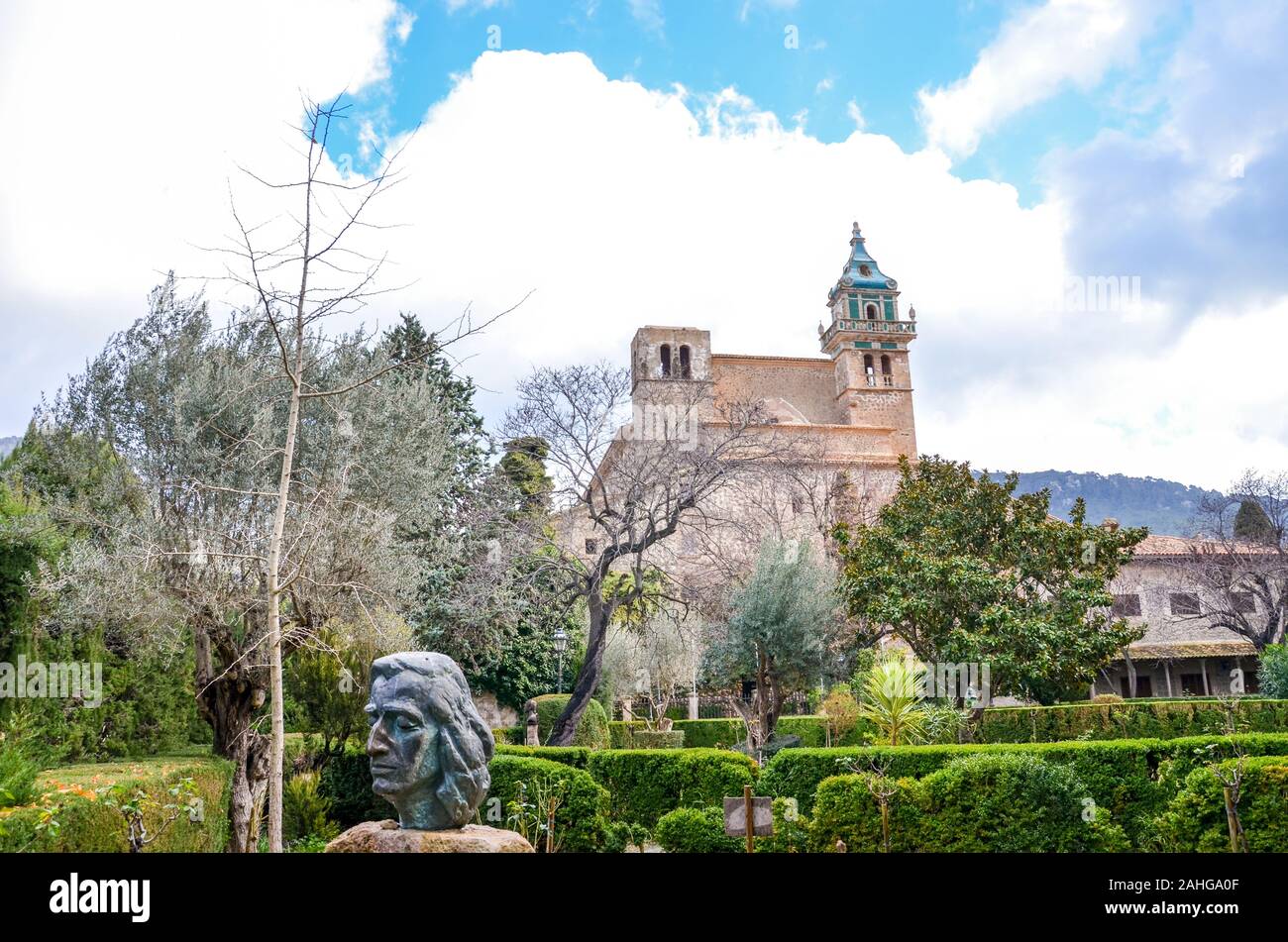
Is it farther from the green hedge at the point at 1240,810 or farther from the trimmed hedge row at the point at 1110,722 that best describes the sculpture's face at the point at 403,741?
the trimmed hedge row at the point at 1110,722

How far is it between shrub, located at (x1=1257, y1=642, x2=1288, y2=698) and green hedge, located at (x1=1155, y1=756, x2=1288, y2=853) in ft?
48.6

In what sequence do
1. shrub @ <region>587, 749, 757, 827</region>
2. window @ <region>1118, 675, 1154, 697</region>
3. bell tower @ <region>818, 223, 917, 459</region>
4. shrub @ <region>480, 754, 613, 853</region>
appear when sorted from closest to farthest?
shrub @ <region>480, 754, 613, 853</region> → shrub @ <region>587, 749, 757, 827</region> → window @ <region>1118, 675, 1154, 697</region> → bell tower @ <region>818, 223, 917, 459</region>

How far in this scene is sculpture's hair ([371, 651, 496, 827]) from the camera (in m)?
6.55

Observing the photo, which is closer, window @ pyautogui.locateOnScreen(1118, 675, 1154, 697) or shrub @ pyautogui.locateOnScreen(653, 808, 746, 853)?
shrub @ pyautogui.locateOnScreen(653, 808, 746, 853)

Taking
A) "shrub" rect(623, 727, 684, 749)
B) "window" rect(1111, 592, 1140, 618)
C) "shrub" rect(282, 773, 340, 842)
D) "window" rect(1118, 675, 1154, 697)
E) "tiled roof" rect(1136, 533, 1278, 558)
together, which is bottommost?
"window" rect(1118, 675, 1154, 697)

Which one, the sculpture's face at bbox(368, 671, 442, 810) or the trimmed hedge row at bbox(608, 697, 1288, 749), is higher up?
the sculpture's face at bbox(368, 671, 442, 810)

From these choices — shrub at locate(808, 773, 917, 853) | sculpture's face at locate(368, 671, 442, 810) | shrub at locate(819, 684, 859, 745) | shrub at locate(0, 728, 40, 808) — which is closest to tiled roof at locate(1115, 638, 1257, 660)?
shrub at locate(819, 684, 859, 745)

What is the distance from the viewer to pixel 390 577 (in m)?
11.2

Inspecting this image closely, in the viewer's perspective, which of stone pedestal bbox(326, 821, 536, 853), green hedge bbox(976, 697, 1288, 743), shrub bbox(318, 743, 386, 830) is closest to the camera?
stone pedestal bbox(326, 821, 536, 853)

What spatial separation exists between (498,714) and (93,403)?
14.0 metres

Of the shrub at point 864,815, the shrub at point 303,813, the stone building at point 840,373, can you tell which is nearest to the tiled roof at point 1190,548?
the stone building at point 840,373

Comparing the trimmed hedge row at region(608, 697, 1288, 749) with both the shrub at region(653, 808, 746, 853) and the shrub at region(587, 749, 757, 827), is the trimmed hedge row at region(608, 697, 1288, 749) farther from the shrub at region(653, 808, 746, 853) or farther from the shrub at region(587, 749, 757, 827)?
the shrub at region(653, 808, 746, 853)

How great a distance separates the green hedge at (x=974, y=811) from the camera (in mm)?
9617
